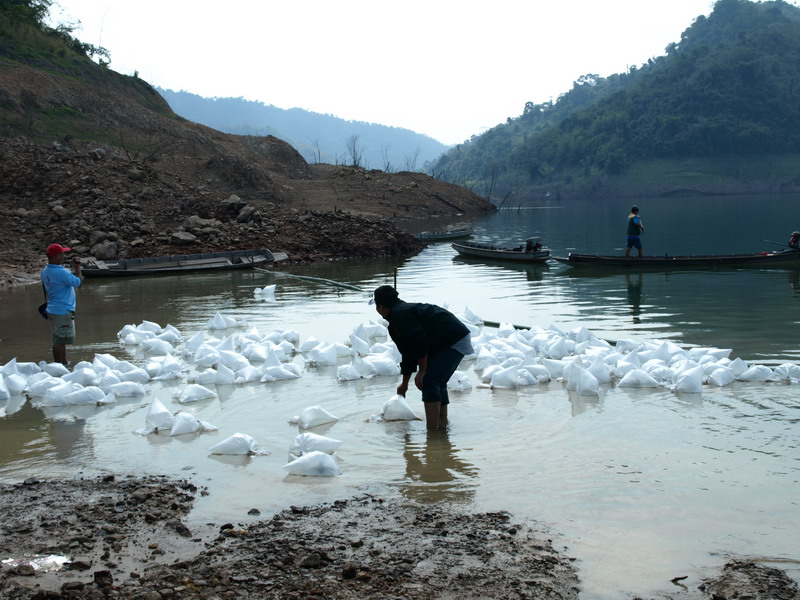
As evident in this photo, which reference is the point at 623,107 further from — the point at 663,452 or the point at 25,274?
the point at 663,452

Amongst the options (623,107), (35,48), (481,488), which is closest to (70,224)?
(481,488)

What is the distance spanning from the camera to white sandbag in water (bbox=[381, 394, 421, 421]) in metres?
6.29

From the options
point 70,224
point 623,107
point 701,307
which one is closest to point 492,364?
point 701,307

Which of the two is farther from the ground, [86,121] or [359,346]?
[86,121]

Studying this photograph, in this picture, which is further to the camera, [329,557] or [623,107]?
[623,107]

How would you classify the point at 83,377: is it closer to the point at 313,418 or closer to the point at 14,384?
the point at 14,384

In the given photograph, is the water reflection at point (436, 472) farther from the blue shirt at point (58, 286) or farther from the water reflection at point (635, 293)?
the water reflection at point (635, 293)

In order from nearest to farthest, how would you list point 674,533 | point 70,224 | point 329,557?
1. point 329,557
2. point 674,533
3. point 70,224

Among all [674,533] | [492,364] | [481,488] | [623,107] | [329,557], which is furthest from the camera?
[623,107]

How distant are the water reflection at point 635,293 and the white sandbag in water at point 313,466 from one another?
830 centimetres

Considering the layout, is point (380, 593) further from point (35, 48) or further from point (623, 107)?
point (623, 107)

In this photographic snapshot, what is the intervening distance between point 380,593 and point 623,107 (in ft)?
365

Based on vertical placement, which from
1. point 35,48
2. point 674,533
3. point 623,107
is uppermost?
point 623,107

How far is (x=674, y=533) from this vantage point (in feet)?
13.3
